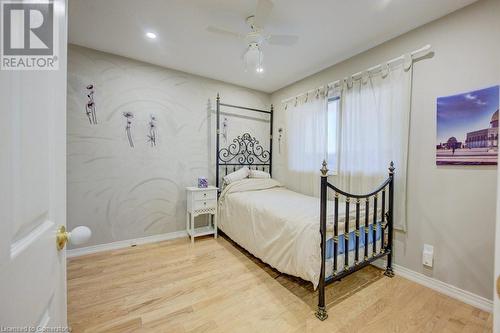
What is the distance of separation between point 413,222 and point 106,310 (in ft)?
9.48

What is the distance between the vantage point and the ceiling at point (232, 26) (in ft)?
5.96

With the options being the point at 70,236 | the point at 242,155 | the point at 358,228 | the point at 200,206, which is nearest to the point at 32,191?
the point at 70,236

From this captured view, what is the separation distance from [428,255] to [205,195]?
2658mm

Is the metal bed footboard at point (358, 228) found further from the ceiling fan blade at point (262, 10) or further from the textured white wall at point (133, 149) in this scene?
the textured white wall at point (133, 149)

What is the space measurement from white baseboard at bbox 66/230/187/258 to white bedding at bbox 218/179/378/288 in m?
0.73

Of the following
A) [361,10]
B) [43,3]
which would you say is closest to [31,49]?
[43,3]

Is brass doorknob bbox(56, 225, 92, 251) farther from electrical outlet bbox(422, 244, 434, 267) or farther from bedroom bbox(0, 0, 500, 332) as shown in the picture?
electrical outlet bbox(422, 244, 434, 267)

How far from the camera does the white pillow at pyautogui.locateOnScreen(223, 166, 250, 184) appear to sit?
3.30 meters

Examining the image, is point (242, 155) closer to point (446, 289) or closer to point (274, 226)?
point (274, 226)

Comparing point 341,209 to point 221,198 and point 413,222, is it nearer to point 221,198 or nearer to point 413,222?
point 413,222

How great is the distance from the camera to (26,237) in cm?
46

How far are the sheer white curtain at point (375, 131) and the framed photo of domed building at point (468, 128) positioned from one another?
0.27 meters

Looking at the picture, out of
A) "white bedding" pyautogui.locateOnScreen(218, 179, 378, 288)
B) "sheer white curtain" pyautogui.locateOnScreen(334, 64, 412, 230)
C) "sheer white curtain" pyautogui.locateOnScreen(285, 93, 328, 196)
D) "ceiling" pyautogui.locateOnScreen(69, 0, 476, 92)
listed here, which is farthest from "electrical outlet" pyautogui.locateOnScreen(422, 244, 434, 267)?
"ceiling" pyautogui.locateOnScreen(69, 0, 476, 92)

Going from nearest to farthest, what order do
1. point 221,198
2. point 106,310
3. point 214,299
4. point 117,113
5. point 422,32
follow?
point 106,310, point 214,299, point 422,32, point 117,113, point 221,198
